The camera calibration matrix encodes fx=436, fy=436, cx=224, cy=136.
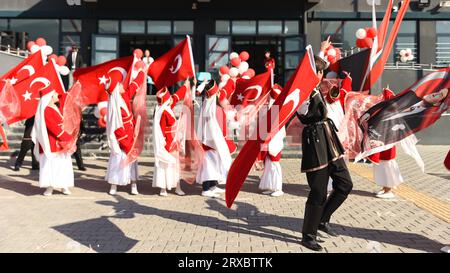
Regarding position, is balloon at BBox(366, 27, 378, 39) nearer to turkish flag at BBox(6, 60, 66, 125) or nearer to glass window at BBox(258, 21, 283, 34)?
glass window at BBox(258, 21, 283, 34)

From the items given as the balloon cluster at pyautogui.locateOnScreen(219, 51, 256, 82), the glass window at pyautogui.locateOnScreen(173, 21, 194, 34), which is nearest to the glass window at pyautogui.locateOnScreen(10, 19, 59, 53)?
the glass window at pyautogui.locateOnScreen(173, 21, 194, 34)

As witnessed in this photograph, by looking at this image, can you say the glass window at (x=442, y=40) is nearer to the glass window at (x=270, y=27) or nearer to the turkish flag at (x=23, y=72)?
the glass window at (x=270, y=27)

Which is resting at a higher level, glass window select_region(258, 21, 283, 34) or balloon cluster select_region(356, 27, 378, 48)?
glass window select_region(258, 21, 283, 34)

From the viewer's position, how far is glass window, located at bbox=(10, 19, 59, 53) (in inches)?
816

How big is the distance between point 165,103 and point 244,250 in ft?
12.7

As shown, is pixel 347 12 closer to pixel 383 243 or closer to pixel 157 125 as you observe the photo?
pixel 157 125

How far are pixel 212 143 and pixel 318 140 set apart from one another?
3.28 meters

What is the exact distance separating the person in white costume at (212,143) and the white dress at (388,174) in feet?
8.94

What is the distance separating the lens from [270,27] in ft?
68.2

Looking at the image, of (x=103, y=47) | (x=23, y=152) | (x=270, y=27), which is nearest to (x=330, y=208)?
(x=23, y=152)

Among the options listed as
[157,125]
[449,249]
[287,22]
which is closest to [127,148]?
[157,125]

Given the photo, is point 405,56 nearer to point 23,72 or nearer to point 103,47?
point 103,47

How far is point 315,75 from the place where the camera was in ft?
15.3

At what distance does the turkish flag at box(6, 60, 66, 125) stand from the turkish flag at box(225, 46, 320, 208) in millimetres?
4973
